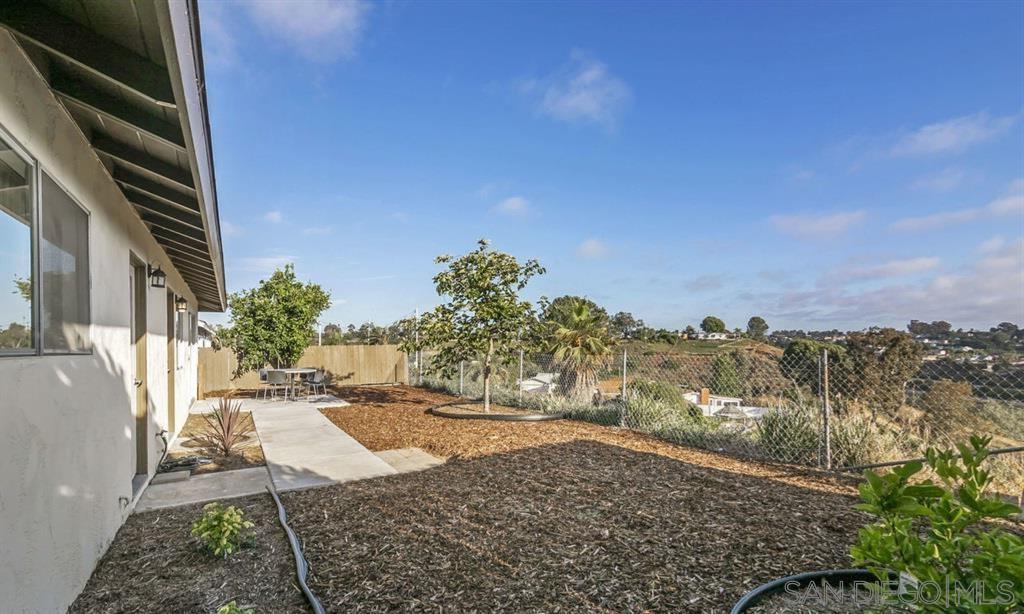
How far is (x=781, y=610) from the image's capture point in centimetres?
241

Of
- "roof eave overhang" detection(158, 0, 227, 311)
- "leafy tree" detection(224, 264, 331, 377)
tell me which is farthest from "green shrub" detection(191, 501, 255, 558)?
"leafy tree" detection(224, 264, 331, 377)

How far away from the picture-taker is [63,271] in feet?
8.54

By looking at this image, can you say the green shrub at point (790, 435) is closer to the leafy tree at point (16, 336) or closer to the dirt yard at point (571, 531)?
the dirt yard at point (571, 531)

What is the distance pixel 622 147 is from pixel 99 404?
39.6 ft

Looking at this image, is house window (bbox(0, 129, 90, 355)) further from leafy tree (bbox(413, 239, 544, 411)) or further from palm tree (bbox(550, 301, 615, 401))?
palm tree (bbox(550, 301, 615, 401))

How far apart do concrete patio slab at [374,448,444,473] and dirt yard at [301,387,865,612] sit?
248 mm

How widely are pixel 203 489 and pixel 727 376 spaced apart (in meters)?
6.87

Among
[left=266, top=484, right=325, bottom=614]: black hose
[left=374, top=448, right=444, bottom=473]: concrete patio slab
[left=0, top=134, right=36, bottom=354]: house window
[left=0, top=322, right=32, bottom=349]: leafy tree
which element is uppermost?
[left=0, top=134, right=36, bottom=354]: house window

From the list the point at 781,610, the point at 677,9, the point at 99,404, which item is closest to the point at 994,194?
the point at 677,9

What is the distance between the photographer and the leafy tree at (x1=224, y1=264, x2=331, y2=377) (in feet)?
44.1

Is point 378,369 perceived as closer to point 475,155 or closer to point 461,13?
point 475,155

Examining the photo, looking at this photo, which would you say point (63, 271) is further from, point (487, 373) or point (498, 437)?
point (487, 373)

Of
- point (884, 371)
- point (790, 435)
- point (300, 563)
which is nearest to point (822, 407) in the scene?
point (790, 435)

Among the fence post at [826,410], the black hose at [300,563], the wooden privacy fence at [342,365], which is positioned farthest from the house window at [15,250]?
the wooden privacy fence at [342,365]
